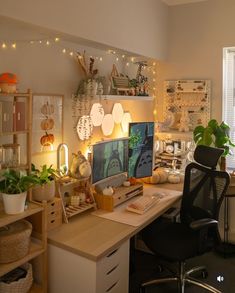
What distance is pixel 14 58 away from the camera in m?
2.01

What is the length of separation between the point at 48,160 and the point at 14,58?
2.45 ft

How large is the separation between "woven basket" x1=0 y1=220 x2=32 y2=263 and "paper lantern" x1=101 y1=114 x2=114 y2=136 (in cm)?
127

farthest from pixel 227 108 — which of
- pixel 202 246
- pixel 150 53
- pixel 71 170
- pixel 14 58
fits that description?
pixel 14 58

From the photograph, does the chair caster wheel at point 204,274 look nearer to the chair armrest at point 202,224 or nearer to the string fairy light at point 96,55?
the chair armrest at point 202,224

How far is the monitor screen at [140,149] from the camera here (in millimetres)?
3016

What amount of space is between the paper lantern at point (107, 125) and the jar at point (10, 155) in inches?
41.8

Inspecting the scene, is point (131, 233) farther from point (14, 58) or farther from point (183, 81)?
point (183, 81)

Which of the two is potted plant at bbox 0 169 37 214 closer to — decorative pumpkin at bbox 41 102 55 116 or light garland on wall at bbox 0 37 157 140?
decorative pumpkin at bbox 41 102 55 116

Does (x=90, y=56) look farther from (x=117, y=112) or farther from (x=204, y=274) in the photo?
(x=204, y=274)

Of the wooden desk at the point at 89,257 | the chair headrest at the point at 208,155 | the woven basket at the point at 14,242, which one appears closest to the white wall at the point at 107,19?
the chair headrest at the point at 208,155

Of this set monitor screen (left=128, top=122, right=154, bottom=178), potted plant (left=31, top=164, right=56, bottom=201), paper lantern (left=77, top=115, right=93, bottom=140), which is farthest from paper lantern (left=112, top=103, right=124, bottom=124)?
potted plant (left=31, top=164, right=56, bottom=201)

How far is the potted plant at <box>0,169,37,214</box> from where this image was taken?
5.59 ft

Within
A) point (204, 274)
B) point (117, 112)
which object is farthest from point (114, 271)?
point (117, 112)

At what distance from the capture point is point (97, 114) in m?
2.78
